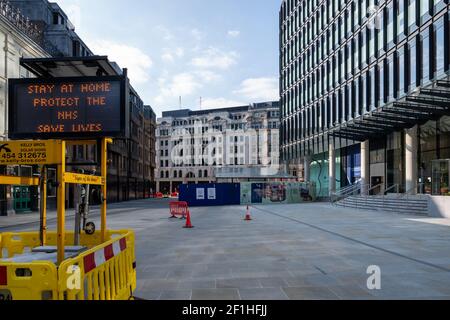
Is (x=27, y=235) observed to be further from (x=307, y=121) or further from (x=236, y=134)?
(x=236, y=134)

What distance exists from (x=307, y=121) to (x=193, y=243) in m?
43.8

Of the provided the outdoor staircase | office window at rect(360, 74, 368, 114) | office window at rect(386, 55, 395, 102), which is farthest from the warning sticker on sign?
office window at rect(360, 74, 368, 114)

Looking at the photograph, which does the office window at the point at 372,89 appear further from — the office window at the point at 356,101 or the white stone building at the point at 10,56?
the white stone building at the point at 10,56

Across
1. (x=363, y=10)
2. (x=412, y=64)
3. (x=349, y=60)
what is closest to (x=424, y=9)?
(x=412, y=64)

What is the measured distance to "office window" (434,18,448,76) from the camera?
26.9m

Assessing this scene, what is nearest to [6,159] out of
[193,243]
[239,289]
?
[239,289]

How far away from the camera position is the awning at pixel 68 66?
637 centimetres

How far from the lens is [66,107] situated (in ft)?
20.6

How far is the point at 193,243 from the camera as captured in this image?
1368 cm

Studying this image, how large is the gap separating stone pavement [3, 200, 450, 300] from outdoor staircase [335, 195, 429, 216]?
1012cm

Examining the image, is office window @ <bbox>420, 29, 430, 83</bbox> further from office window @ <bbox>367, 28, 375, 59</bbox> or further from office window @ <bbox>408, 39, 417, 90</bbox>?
office window @ <bbox>367, 28, 375, 59</bbox>

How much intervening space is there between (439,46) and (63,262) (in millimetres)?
29337

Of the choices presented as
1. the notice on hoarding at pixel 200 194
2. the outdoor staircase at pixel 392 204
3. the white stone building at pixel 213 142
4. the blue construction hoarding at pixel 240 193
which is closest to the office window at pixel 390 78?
the outdoor staircase at pixel 392 204
